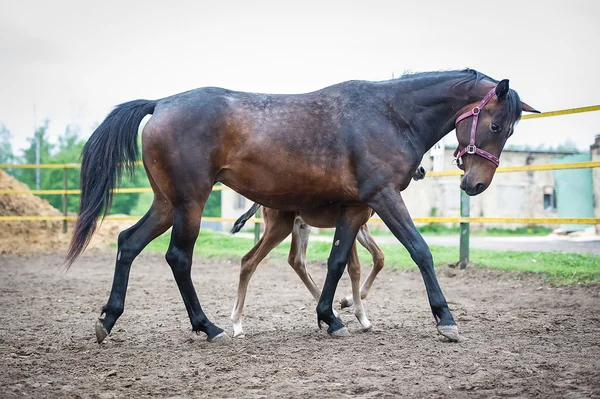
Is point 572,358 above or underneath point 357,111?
underneath

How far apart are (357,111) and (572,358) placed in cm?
260

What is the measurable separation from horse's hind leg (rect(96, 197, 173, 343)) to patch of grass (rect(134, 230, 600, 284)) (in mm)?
5380

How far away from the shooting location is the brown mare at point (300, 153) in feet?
16.6

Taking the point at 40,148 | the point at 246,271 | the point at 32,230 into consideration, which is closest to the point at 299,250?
the point at 246,271

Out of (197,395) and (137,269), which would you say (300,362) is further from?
(137,269)

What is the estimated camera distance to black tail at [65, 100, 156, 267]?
17.8 ft

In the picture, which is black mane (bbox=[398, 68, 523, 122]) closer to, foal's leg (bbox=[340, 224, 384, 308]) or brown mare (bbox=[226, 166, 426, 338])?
brown mare (bbox=[226, 166, 426, 338])

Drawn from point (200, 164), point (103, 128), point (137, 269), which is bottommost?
point (137, 269)

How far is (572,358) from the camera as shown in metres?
4.13

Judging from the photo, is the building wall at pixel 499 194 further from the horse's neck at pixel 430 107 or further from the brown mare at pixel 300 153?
the brown mare at pixel 300 153

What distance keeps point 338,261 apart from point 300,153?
1041 millimetres

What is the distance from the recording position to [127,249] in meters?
5.39

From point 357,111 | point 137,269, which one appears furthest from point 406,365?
point 137,269

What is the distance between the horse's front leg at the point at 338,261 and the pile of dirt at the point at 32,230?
10641 mm
